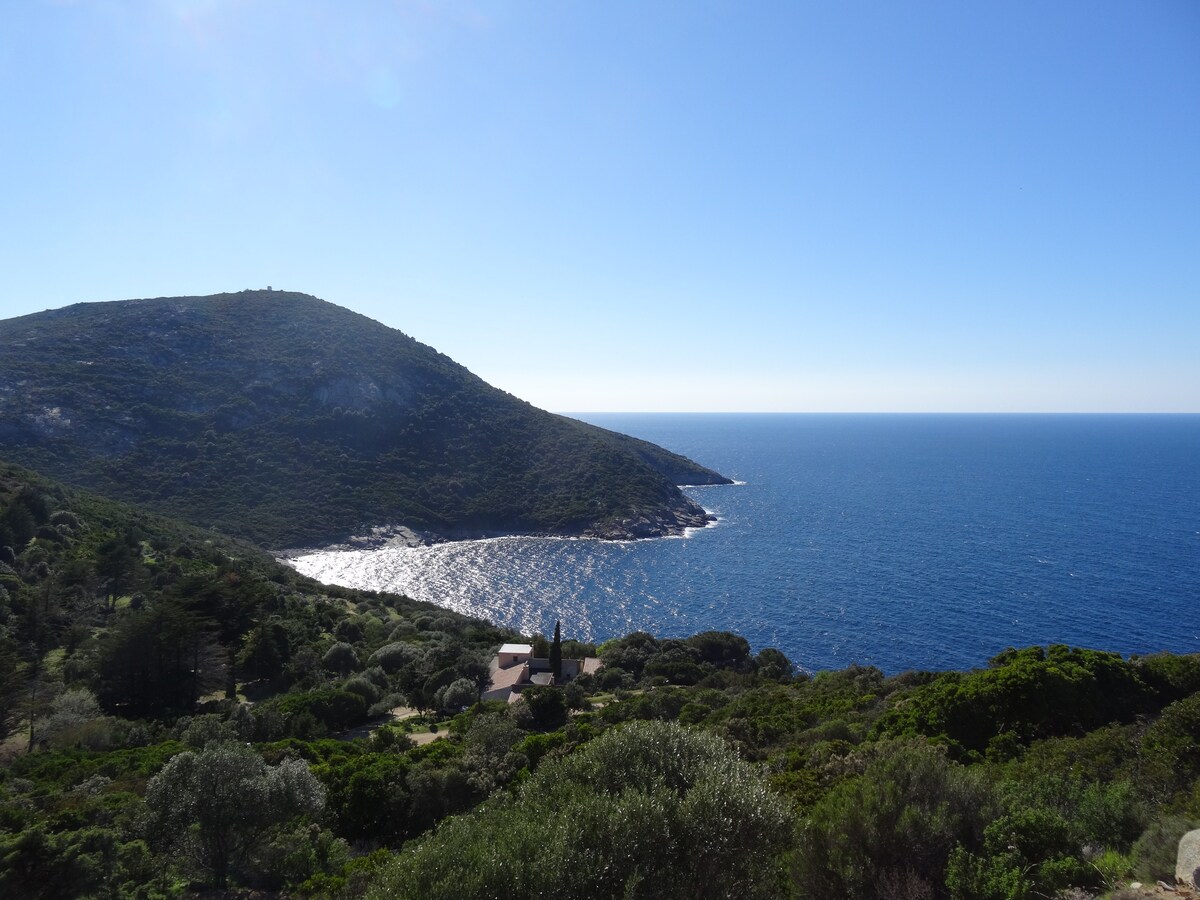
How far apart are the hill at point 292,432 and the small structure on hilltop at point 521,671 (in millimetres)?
49142

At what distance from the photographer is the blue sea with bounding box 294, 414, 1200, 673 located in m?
48.4

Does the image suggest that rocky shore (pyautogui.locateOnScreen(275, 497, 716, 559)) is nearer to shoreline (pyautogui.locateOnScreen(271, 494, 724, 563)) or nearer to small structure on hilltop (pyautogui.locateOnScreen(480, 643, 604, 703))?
shoreline (pyautogui.locateOnScreen(271, 494, 724, 563))

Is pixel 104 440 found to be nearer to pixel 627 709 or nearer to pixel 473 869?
pixel 627 709

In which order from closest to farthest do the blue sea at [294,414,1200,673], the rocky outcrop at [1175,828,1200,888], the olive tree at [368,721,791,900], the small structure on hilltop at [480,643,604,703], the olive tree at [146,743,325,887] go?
the rocky outcrop at [1175,828,1200,888]
the olive tree at [368,721,791,900]
the olive tree at [146,743,325,887]
the small structure on hilltop at [480,643,604,703]
the blue sea at [294,414,1200,673]

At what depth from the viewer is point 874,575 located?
65000 mm

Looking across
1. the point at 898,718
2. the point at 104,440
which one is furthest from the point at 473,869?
the point at 104,440

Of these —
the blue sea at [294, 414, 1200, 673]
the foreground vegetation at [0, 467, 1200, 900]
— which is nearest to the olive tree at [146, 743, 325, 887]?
the foreground vegetation at [0, 467, 1200, 900]

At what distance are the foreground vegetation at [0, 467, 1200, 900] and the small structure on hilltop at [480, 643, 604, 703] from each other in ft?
4.11

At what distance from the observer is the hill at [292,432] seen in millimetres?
75562

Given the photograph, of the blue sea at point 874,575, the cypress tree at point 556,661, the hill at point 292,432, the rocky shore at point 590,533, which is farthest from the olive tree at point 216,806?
the hill at point 292,432

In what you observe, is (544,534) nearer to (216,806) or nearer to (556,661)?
(556,661)

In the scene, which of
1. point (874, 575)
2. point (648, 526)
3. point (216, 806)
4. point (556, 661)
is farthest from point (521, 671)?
point (648, 526)

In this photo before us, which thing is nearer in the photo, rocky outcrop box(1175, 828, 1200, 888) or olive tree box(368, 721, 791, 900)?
rocky outcrop box(1175, 828, 1200, 888)

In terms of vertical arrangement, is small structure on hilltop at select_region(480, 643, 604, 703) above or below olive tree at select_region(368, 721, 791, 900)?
below
